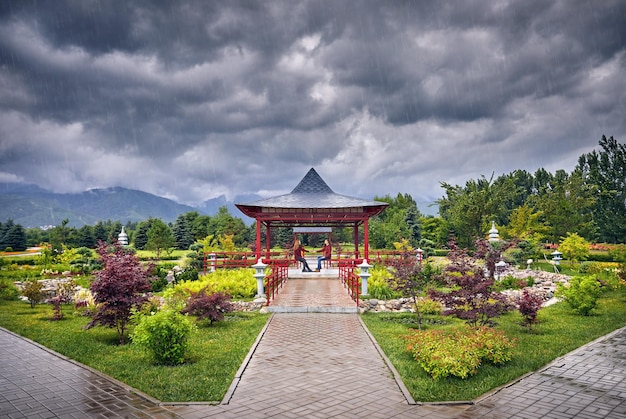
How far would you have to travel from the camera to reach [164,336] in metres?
7.80

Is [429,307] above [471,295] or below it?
Answer: below

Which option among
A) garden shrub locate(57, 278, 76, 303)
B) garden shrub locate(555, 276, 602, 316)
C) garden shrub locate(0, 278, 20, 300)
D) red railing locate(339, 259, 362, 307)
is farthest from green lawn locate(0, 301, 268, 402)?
garden shrub locate(555, 276, 602, 316)

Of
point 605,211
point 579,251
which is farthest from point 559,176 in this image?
point 579,251

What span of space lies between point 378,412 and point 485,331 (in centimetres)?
380

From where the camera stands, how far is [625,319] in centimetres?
1175

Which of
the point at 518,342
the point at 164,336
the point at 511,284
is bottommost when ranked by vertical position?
the point at 518,342

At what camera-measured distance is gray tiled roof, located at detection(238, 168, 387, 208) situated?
21.6 metres

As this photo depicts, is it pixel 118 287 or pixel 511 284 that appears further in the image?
pixel 511 284

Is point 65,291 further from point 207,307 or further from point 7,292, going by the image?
point 207,307

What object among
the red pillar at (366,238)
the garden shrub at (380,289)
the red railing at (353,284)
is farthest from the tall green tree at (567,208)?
the red railing at (353,284)

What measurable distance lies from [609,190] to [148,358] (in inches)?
1749

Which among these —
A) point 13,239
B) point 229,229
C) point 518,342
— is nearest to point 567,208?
point 518,342

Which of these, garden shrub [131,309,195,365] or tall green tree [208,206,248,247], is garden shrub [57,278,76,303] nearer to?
garden shrub [131,309,195,365]

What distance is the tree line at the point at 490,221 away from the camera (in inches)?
1275
